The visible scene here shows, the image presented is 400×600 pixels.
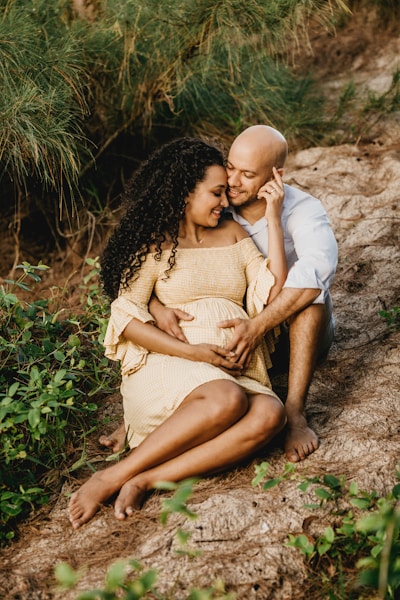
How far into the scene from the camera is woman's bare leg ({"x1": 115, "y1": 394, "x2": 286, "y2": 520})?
249cm

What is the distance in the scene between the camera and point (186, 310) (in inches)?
111

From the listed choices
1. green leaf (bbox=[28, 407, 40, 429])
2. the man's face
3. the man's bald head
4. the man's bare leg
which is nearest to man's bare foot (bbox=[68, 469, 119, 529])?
green leaf (bbox=[28, 407, 40, 429])

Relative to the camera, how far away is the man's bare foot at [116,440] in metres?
2.91

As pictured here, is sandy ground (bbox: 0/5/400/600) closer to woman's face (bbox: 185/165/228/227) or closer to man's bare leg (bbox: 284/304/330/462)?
man's bare leg (bbox: 284/304/330/462)

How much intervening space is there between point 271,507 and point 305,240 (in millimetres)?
1211

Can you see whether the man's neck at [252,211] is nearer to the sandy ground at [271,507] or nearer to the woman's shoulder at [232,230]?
the woman's shoulder at [232,230]

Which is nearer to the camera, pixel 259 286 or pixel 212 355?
pixel 212 355

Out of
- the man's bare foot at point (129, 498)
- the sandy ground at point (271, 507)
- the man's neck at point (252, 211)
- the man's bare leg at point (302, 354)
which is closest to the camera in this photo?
the sandy ground at point (271, 507)

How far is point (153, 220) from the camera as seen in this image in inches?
115

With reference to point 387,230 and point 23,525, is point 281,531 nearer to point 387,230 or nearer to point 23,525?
point 23,525

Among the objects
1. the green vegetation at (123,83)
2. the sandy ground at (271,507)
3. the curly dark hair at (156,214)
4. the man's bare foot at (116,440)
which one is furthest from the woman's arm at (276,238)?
the green vegetation at (123,83)

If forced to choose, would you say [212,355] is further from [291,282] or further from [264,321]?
[291,282]

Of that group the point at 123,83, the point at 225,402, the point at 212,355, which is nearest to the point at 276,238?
the point at 212,355

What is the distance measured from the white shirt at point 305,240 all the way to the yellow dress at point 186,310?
16 cm
